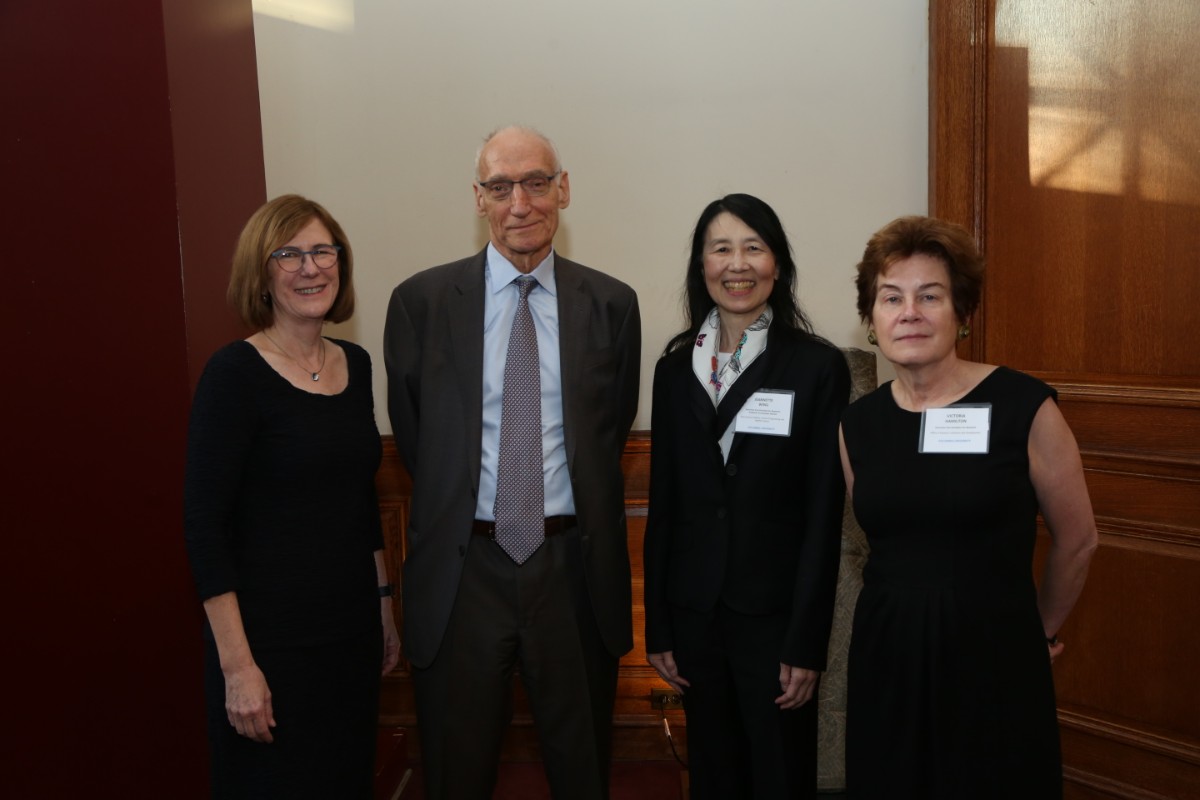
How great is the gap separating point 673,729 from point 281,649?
2034 millimetres

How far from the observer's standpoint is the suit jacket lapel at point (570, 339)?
236cm

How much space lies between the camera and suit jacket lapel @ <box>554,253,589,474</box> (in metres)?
2.36

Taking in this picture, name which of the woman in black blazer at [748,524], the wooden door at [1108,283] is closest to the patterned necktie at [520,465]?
the woman in black blazer at [748,524]

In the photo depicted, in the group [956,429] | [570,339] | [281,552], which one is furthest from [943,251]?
[281,552]

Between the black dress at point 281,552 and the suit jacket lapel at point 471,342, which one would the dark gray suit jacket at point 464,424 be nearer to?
the suit jacket lapel at point 471,342

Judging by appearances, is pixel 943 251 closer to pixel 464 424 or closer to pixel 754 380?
pixel 754 380

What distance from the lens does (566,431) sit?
235 cm

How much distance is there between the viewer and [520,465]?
232 centimetres

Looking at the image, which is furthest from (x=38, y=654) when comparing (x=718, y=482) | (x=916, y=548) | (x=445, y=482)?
(x=916, y=548)

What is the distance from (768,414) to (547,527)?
0.58 metres

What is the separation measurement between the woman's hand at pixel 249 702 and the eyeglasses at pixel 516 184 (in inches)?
47.9

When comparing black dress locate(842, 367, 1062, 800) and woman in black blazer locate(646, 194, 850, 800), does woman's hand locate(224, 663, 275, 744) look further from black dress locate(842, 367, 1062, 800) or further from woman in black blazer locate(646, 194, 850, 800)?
black dress locate(842, 367, 1062, 800)

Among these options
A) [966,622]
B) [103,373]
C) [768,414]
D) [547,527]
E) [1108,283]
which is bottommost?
[966,622]

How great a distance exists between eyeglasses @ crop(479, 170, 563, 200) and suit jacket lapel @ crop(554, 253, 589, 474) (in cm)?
19
